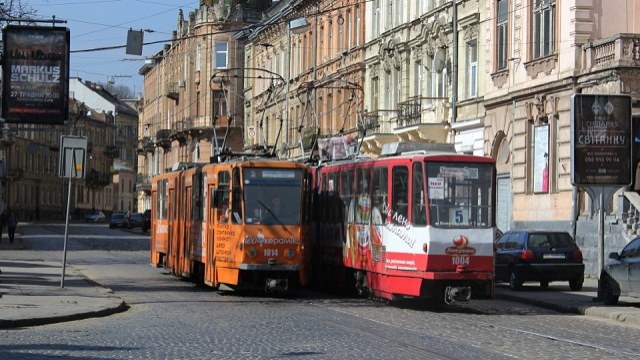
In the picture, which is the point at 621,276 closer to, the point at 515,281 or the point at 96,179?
the point at 515,281

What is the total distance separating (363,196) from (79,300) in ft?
20.0

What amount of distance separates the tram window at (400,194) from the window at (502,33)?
18.5m

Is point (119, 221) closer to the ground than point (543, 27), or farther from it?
closer to the ground

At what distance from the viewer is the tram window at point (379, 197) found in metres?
24.7

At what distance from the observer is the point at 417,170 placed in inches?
936

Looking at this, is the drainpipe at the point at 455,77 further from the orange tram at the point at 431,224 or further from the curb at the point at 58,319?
the curb at the point at 58,319

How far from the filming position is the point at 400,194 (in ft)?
79.4

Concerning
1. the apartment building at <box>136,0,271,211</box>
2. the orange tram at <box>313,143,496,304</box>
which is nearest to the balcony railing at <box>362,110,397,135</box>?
the orange tram at <box>313,143,496,304</box>

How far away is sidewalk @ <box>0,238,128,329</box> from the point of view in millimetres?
20641

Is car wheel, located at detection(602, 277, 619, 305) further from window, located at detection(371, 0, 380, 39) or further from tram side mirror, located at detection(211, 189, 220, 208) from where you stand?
window, located at detection(371, 0, 380, 39)

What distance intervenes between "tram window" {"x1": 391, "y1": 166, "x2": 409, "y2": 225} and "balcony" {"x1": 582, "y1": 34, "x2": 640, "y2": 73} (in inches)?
467

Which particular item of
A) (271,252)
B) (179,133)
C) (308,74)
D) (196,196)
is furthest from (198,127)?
(271,252)

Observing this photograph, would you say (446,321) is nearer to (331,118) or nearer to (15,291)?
(15,291)

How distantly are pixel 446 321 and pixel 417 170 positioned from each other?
3.54m
